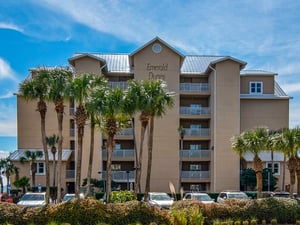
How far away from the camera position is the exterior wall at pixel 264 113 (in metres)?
45.3

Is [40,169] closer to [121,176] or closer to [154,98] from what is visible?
[121,176]

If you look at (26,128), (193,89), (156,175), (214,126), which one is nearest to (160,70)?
(193,89)

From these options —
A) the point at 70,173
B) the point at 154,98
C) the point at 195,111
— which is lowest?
the point at 70,173

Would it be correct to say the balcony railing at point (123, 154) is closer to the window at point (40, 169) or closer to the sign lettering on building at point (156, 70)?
the window at point (40, 169)

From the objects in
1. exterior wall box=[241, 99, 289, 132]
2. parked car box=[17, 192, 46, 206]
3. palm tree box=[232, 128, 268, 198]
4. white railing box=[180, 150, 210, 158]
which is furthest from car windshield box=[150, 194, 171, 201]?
exterior wall box=[241, 99, 289, 132]

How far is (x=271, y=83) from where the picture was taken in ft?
153

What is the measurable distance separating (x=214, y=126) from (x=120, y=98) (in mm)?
21517

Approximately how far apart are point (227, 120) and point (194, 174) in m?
7.53

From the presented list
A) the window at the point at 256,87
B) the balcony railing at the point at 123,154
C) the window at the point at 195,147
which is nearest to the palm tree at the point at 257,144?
the window at the point at 195,147

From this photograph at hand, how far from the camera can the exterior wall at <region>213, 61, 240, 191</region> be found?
42.0m

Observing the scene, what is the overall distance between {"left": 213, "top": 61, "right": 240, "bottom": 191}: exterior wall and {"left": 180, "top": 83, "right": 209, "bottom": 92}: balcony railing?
2.13 metres

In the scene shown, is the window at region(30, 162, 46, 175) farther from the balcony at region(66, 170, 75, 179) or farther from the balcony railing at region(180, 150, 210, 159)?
the balcony railing at region(180, 150, 210, 159)

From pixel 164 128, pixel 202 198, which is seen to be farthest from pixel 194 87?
pixel 202 198

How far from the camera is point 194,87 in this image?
4409cm
